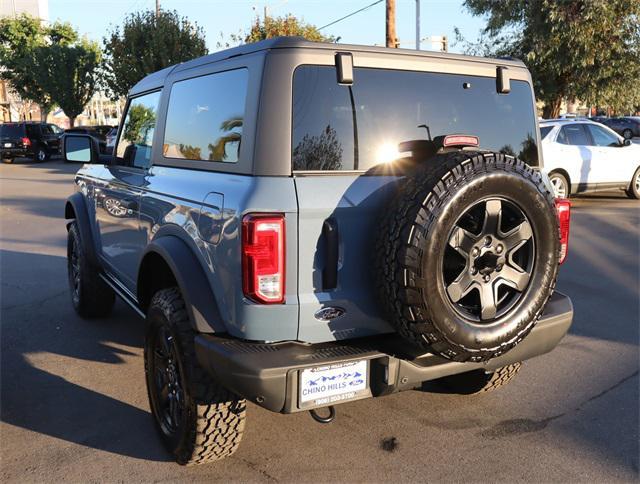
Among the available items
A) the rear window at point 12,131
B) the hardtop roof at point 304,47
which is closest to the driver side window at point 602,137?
the hardtop roof at point 304,47

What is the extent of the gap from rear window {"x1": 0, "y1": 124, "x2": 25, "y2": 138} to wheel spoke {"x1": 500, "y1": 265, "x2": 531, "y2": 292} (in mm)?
29322

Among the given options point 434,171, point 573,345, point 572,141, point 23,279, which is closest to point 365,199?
point 434,171

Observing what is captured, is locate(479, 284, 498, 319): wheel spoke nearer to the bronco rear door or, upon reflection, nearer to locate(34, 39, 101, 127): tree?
the bronco rear door

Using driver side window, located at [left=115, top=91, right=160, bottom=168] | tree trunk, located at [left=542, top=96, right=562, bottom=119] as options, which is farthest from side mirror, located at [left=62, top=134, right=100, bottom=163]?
tree trunk, located at [left=542, top=96, right=562, bottom=119]

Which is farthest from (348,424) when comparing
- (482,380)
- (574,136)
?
(574,136)

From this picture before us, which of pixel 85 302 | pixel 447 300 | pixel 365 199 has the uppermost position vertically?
pixel 365 199

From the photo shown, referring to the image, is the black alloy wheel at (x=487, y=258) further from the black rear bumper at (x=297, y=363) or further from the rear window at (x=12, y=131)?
the rear window at (x=12, y=131)

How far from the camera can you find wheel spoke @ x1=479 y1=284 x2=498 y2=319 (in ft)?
8.52

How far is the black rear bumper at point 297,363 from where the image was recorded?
2389 millimetres

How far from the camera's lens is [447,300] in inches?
96.4

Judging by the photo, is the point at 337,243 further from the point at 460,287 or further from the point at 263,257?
Answer: the point at 460,287

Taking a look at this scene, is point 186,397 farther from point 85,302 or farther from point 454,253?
point 85,302

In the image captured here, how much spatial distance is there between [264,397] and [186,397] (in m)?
0.55

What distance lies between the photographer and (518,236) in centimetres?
263
